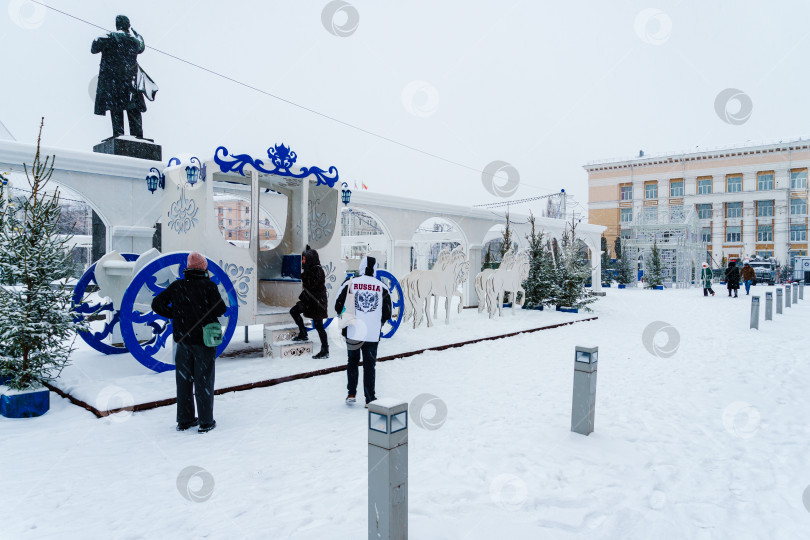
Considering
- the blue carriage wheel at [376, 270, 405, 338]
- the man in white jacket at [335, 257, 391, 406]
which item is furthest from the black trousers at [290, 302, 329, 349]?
the blue carriage wheel at [376, 270, 405, 338]

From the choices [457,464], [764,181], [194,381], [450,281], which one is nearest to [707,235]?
[764,181]

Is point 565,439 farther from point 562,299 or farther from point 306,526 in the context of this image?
point 562,299

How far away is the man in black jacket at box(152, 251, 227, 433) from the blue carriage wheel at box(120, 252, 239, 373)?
919 millimetres

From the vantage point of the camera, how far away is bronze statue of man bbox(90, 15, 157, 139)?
972cm

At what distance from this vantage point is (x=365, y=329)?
5.20m

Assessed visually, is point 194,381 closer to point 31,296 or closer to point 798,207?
point 31,296

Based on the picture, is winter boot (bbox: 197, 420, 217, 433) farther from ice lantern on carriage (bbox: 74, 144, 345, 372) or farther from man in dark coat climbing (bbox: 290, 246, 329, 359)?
man in dark coat climbing (bbox: 290, 246, 329, 359)

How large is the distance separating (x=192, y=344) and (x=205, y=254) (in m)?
2.53

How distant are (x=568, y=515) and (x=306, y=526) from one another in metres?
1.66

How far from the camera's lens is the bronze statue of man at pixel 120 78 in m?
9.72

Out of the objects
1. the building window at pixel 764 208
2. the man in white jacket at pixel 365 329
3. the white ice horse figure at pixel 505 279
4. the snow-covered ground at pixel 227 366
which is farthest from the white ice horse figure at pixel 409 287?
the building window at pixel 764 208

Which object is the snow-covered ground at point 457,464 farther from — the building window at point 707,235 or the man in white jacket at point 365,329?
the building window at point 707,235

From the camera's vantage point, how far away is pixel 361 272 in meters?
5.43

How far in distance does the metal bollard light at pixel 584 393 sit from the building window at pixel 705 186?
159 ft
